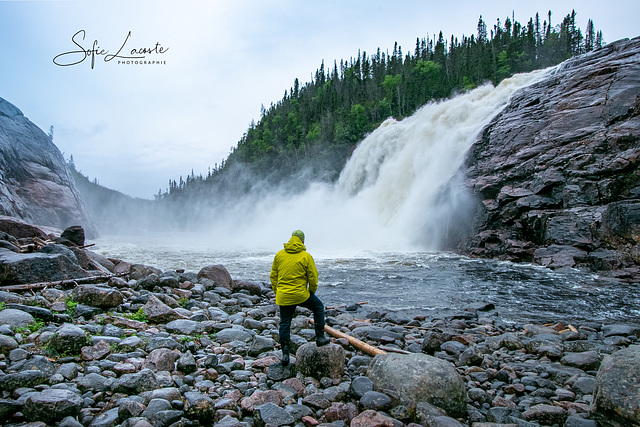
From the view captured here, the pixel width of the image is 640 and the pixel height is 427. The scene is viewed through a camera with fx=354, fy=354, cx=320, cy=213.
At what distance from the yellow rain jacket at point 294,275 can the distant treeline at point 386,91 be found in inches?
1971

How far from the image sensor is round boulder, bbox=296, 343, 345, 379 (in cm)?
451

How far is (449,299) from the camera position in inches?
425

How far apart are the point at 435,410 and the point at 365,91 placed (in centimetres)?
7938

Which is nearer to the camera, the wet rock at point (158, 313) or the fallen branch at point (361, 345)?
the fallen branch at point (361, 345)

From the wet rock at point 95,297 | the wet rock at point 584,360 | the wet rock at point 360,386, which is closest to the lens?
the wet rock at point 360,386

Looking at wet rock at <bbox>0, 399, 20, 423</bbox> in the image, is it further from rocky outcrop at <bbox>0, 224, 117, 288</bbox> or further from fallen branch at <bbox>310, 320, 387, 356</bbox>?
fallen branch at <bbox>310, 320, 387, 356</bbox>

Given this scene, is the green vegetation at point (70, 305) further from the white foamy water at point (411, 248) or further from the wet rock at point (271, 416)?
the white foamy water at point (411, 248)

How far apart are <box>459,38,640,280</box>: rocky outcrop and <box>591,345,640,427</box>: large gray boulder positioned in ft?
40.5

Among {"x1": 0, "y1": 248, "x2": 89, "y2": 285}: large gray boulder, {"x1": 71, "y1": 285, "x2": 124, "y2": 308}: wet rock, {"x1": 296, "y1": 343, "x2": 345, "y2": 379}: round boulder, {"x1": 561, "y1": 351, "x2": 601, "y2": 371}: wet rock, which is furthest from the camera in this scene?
{"x1": 0, "y1": 248, "x2": 89, "y2": 285}: large gray boulder

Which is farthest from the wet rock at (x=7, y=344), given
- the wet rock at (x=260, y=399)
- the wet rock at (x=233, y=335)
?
the wet rock at (x=260, y=399)

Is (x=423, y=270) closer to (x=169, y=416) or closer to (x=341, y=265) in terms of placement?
(x=341, y=265)

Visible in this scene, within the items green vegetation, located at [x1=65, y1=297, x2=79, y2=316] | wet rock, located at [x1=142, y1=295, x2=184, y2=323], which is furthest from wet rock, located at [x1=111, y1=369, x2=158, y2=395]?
green vegetation, located at [x1=65, y1=297, x2=79, y2=316]

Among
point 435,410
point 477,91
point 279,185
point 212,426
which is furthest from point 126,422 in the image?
point 279,185

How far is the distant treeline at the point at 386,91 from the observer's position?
195 feet
